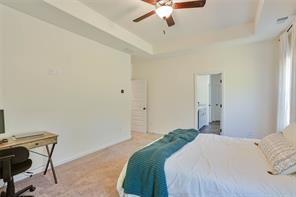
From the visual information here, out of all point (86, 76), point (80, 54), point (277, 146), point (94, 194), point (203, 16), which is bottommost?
point (94, 194)

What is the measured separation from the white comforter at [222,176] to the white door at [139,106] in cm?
424

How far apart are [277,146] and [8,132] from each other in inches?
150

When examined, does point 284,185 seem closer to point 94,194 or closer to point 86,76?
point 94,194

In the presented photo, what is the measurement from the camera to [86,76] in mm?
4207

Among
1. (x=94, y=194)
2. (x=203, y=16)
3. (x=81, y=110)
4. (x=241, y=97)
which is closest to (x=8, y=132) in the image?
(x=81, y=110)

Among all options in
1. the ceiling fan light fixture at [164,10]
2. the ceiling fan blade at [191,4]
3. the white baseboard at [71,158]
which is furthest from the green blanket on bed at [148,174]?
the white baseboard at [71,158]

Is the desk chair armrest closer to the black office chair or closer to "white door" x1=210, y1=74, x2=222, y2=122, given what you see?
the black office chair

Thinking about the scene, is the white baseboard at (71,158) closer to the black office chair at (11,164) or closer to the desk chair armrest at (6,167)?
the black office chair at (11,164)

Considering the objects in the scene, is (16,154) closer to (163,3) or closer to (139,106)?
(163,3)

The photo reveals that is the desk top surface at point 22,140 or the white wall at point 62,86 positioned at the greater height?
the white wall at point 62,86

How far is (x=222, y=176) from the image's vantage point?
1717 mm

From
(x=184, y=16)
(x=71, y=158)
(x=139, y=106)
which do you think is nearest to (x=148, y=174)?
(x=71, y=158)

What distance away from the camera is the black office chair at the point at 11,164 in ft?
6.55

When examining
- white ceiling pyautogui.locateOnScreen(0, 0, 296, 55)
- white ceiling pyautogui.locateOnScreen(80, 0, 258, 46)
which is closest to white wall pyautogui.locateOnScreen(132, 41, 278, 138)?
white ceiling pyautogui.locateOnScreen(0, 0, 296, 55)
